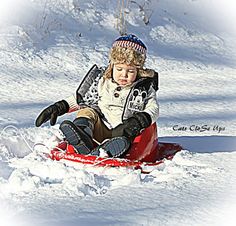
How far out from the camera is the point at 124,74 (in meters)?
4.00

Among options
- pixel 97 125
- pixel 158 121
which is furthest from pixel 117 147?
pixel 158 121

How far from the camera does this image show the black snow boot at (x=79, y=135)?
12.2 feet

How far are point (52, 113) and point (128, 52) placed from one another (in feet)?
2.02

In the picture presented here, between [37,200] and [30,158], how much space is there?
84 centimetres

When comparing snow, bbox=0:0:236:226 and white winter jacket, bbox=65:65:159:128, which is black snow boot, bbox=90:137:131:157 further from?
white winter jacket, bbox=65:65:159:128

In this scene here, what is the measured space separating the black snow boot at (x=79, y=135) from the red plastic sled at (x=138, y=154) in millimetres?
61

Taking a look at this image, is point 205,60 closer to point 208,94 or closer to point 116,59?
point 208,94

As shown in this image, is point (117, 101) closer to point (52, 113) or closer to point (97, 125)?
point (97, 125)

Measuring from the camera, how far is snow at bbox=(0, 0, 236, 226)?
9.33 feet

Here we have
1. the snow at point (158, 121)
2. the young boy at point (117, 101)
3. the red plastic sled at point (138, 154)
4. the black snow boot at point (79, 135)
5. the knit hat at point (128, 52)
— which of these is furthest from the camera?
the knit hat at point (128, 52)

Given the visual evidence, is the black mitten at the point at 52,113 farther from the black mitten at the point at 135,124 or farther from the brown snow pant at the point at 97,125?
the black mitten at the point at 135,124

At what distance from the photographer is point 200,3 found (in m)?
9.48

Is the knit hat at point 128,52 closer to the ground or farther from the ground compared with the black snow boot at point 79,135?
farther from the ground

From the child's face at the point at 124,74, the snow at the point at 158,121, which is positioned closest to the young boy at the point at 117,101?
the child's face at the point at 124,74
